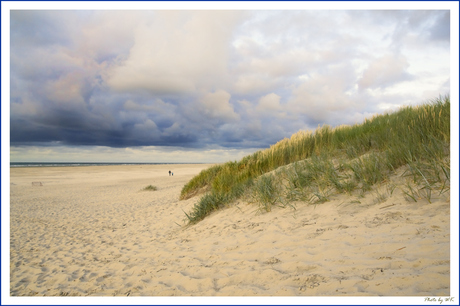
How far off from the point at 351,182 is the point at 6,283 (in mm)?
5902

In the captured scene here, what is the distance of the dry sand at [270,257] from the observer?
102 inches

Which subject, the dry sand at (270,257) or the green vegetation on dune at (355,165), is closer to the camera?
the dry sand at (270,257)

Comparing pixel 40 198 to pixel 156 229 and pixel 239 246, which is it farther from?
pixel 239 246

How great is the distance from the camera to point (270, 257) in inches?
138

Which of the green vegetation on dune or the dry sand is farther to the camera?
the green vegetation on dune

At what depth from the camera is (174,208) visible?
10.2m

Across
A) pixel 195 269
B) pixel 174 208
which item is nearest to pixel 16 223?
pixel 174 208

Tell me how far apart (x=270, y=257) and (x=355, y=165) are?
2.88 m

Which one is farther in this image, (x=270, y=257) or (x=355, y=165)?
(x=355, y=165)

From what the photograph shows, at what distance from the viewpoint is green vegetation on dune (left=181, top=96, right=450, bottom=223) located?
425cm

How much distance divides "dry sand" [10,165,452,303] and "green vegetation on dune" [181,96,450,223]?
37 centimetres

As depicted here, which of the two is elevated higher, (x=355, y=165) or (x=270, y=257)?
(x=355, y=165)

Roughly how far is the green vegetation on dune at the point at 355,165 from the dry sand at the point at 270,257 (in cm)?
37

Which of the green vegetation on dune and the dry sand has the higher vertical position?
the green vegetation on dune
